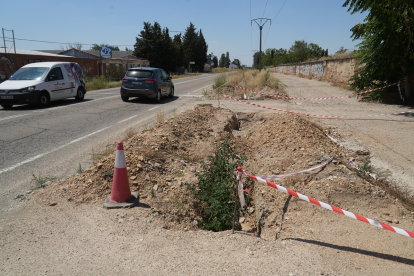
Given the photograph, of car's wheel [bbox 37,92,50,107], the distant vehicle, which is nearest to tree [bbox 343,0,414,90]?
the distant vehicle

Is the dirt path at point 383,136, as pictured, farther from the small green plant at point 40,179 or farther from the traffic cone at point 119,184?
the small green plant at point 40,179

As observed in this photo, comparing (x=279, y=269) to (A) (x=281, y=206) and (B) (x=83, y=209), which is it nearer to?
(A) (x=281, y=206)

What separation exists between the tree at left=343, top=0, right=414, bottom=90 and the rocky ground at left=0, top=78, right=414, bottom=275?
9.55 meters

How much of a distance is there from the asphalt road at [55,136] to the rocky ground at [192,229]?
0.87 meters

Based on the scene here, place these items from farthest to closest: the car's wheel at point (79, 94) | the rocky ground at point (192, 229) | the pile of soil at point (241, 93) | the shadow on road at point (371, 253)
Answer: the pile of soil at point (241, 93) → the car's wheel at point (79, 94) → the shadow on road at point (371, 253) → the rocky ground at point (192, 229)

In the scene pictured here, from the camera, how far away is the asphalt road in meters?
5.12

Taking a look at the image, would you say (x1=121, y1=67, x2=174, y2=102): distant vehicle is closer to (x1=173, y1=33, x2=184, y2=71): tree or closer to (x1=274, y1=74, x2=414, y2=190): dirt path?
(x1=274, y1=74, x2=414, y2=190): dirt path

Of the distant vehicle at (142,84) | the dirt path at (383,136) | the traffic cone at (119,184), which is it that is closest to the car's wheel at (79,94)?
the distant vehicle at (142,84)

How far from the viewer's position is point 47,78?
1237cm

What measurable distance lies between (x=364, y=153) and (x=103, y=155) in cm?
558

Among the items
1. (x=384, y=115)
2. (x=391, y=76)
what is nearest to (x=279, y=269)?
(x=384, y=115)

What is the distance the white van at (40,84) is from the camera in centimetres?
1141

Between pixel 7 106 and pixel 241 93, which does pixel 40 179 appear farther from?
pixel 241 93

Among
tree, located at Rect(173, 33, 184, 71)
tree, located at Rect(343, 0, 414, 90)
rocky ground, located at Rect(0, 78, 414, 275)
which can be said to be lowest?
rocky ground, located at Rect(0, 78, 414, 275)
